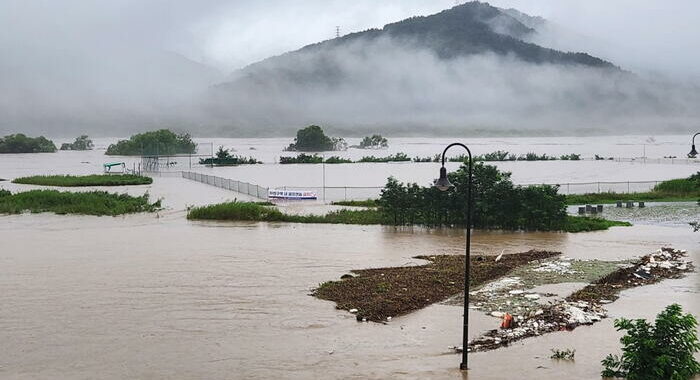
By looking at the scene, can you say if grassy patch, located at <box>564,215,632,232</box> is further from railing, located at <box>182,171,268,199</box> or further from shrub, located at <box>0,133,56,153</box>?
shrub, located at <box>0,133,56,153</box>

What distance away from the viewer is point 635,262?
21969 millimetres

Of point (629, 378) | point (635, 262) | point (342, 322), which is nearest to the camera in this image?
point (629, 378)

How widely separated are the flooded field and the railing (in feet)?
56.8

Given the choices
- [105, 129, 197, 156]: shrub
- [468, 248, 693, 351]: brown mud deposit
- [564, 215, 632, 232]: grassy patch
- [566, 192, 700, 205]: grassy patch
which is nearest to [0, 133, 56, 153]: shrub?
[105, 129, 197, 156]: shrub

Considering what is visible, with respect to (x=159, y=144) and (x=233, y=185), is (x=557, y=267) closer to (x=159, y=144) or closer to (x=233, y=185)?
(x=233, y=185)

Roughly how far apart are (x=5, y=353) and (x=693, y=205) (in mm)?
37595

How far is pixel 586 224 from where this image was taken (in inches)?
1209

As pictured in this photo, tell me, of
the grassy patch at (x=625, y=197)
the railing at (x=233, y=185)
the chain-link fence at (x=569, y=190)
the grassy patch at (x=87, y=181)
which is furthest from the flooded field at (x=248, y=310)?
the grassy patch at (x=87, y=181)

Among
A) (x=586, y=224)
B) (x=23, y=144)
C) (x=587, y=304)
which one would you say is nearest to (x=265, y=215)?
(x=586, y=224)

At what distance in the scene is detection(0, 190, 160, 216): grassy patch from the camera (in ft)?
126

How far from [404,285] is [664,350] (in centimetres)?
811

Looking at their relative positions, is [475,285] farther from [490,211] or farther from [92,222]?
[92,222]

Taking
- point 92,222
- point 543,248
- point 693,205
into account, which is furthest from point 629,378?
point 693,205

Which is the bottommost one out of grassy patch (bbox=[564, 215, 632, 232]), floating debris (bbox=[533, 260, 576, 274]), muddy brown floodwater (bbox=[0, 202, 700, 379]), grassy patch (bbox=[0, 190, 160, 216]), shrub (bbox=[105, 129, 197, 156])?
muddy brown floodwater (bbox=[0, 202, 700, 379])
